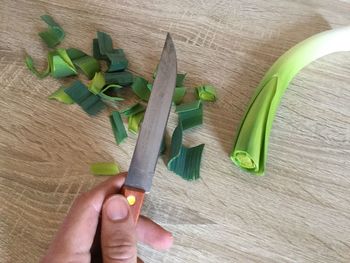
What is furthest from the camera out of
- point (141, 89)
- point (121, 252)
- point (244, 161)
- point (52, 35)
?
point (52, 35)

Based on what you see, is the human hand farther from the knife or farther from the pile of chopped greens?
the pile of chopped greens

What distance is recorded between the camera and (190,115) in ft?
3.14

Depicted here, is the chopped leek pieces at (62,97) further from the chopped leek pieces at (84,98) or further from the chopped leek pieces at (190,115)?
the chopped leek pieces at (190,115)

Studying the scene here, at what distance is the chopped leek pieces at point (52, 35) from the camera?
1.10 metres

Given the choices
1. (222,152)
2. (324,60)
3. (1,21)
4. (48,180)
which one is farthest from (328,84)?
(1,21)

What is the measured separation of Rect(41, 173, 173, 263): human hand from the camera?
2.29ft

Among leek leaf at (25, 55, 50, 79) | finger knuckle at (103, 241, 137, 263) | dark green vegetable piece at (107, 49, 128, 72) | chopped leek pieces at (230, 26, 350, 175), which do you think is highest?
chopped leek pieces at (230, 26, 350, 175)

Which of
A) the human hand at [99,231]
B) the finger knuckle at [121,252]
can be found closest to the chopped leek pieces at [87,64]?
the human hand at [99,231]

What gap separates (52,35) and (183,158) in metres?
0.48

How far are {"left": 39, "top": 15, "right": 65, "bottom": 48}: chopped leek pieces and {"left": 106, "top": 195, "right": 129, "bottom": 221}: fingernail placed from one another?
540mm

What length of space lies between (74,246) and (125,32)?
58cm

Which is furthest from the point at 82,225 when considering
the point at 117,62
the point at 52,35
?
the point at 52,35

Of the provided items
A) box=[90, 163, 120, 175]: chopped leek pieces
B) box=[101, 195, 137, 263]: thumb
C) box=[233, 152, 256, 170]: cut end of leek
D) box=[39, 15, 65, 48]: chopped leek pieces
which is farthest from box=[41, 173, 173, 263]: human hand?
box=[39, 15, 65, 48]: chopped leek pieces

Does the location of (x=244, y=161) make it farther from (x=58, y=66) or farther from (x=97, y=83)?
(x=58, y=66)
